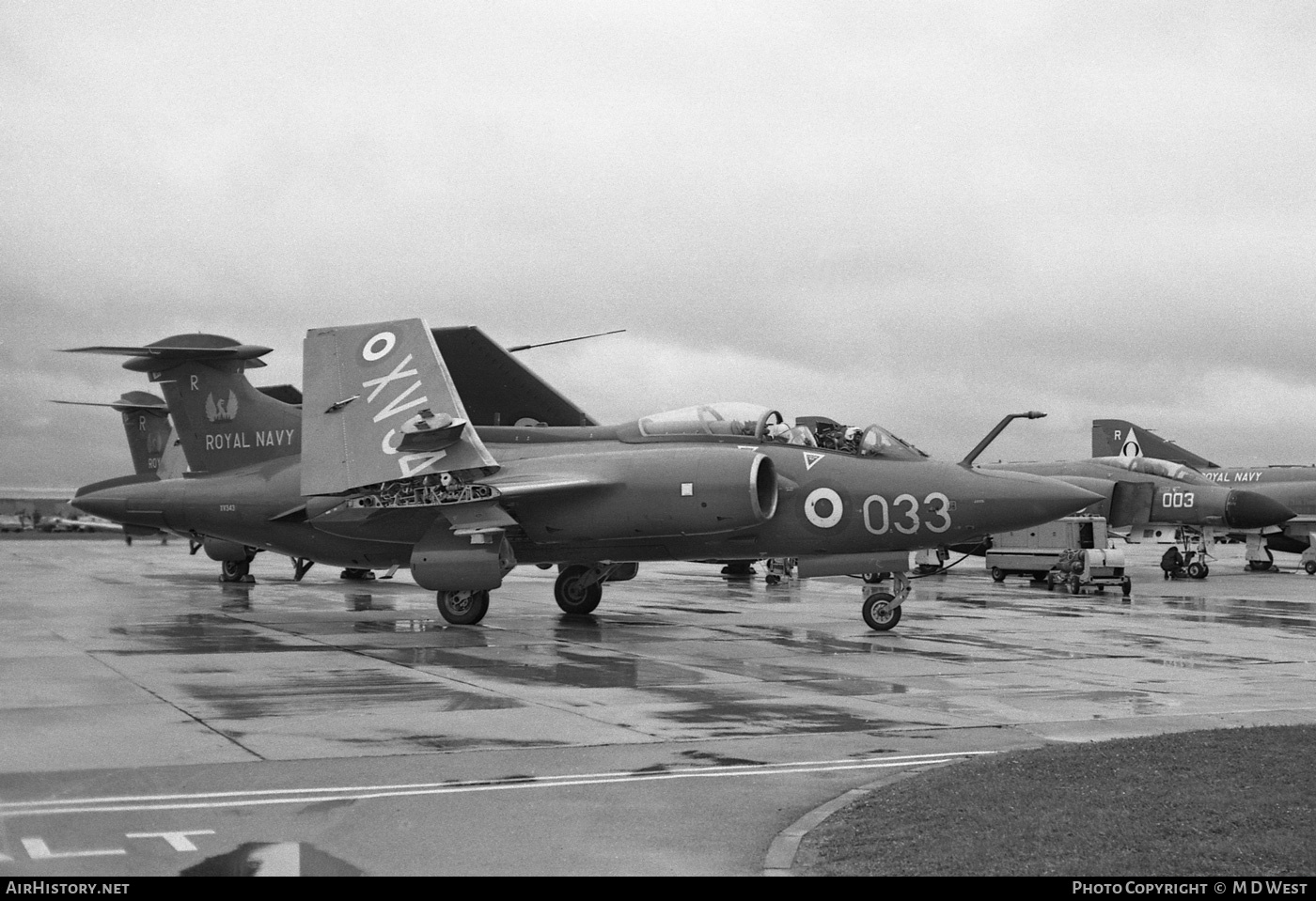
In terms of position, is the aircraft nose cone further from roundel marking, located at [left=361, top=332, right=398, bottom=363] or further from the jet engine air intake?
roundel marking, located at [left=361, top=332, right=398, bottom=363]

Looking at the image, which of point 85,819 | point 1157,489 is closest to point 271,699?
point 85,819

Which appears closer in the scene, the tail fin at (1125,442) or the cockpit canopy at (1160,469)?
the cockpit canopy at (1160,469)

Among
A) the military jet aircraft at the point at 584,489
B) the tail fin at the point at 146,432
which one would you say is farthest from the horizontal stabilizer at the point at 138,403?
the military jet aircraft at the point at 584,489

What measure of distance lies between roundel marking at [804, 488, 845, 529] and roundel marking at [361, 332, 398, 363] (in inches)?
267

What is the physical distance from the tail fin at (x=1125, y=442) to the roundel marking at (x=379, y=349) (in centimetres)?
3430

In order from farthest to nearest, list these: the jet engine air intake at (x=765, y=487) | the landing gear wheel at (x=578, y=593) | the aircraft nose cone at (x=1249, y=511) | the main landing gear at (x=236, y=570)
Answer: the aircraft nose cone at (x=1249, y=511), the main landing gear at (x=236, y=570), the landing gear wheel at (x=578, y=593), the jet engine air intake at (x=765, y=487)

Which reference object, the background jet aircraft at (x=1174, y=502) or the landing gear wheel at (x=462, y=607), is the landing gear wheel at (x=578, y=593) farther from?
the background jet aircraft at (x=1174, y=502)

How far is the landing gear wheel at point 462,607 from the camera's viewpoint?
18.8 meters

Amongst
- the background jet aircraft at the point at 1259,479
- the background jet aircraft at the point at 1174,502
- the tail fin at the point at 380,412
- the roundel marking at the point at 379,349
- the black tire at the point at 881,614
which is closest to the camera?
the black tire at the point at 881,614

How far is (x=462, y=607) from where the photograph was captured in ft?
61.9

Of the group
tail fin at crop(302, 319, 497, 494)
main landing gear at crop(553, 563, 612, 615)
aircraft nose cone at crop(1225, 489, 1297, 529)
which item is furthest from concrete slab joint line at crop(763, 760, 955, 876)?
aircraft nose cone at crop(1225, 489, 1297, 529)

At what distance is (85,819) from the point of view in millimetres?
6754

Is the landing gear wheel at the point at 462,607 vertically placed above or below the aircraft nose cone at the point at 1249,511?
below
